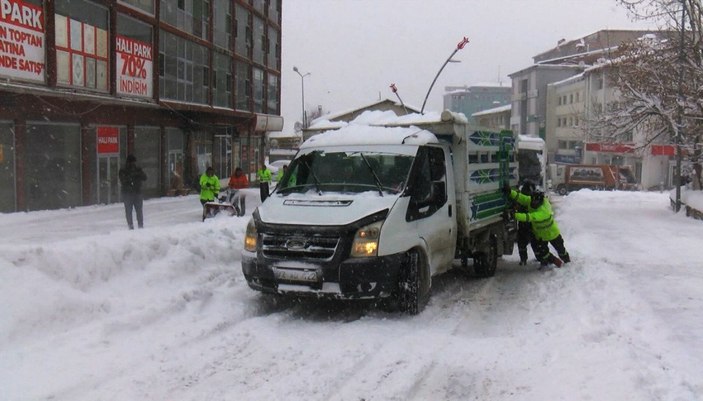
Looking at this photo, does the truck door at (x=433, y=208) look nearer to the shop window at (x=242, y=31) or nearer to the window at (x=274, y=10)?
the shop window at (x=242, y=31)

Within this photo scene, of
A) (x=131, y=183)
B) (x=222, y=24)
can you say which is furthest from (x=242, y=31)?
(x=131, y=183)

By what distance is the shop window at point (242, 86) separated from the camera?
40906 millimetres

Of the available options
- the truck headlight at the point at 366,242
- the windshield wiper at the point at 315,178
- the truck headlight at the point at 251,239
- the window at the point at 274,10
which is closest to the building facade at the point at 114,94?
the window at the point at 274,10

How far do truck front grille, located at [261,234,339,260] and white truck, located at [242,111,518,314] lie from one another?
1 centimetres

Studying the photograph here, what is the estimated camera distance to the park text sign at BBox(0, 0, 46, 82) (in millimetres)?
19641

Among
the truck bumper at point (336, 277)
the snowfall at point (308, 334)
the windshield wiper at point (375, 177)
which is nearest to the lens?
the snowfall at point (308, 334)

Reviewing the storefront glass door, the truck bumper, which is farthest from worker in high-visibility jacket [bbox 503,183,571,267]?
the storefront glass door

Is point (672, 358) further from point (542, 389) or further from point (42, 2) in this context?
point (42, 2)

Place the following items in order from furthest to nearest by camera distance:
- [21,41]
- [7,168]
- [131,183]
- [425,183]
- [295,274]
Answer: [7,168] < [21,41] < [131,183] < [425,183] < [295,274]

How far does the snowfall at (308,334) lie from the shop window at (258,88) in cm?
3494

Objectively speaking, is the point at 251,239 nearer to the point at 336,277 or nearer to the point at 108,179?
the point at 336,277

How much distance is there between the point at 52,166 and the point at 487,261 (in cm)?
1775

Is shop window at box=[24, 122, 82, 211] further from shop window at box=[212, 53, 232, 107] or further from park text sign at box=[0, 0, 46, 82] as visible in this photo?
shop window at box=[212, 53, 232, 107]

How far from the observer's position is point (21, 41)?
20422 millimetres
